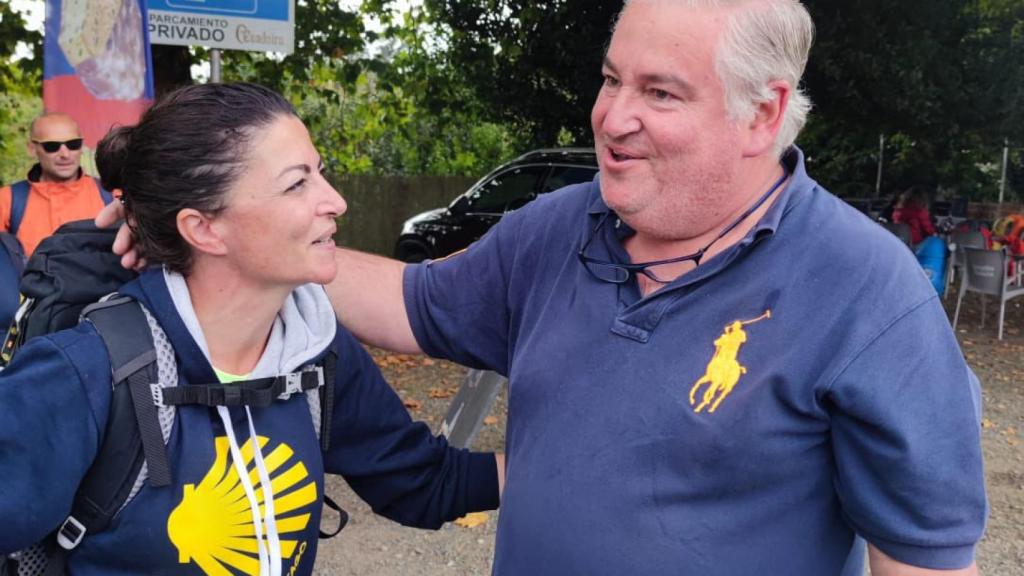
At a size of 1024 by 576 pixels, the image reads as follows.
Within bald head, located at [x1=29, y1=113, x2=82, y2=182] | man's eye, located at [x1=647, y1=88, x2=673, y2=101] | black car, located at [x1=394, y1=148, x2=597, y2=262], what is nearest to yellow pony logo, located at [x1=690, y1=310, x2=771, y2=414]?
man's eye, located at [x1=647, y1=88, x2=673, y2=101]

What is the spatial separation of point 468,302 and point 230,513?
0.70 meters

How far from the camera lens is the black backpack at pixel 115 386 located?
1.56 meters

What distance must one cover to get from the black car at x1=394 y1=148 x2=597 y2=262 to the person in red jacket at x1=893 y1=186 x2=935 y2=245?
443cm

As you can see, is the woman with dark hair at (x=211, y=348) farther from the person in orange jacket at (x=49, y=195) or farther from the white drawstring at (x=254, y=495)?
the person in orange jacket at (x=49, y=195)

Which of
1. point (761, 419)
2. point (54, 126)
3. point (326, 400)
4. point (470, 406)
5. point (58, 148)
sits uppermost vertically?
point (761, 419)

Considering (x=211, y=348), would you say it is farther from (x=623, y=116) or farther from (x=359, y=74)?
(x=359, y=74)

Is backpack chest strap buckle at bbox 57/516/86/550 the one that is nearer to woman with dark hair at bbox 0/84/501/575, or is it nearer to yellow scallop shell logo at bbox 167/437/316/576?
woman with dark hair at bbox 0/84/501/575

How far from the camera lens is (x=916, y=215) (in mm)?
11797

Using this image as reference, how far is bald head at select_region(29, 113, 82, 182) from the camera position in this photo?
481 centimetres

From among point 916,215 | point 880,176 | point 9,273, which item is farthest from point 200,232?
point 880,176

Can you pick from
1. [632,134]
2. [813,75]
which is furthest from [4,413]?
[813,75]

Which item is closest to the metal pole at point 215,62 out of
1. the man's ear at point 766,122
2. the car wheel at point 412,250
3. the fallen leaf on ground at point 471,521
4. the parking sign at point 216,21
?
the parking sign at point 216,21

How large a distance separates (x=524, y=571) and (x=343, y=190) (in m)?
13.5

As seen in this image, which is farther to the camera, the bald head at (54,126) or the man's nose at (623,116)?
the bald head at (54,126)
